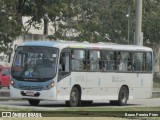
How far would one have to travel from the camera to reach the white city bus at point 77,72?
83.7 ft

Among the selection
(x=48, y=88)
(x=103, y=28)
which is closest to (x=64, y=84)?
(x=48, y=88)

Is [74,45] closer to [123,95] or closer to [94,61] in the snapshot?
[94,61]

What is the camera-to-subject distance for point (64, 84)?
25.8 metres

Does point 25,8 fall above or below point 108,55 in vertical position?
above

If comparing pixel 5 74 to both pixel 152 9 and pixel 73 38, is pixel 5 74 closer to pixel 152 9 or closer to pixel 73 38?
pixel 73 38

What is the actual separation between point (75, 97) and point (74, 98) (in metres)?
0.08

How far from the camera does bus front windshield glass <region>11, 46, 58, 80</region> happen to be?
25469mm

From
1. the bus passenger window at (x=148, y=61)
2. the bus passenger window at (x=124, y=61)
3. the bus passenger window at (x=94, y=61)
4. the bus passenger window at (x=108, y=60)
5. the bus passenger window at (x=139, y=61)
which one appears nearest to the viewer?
the bus passenger window at (x=94, y=61)

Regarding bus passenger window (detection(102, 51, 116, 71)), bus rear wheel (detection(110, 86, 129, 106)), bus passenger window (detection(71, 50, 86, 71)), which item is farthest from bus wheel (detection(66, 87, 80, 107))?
bus rear wheel (detection(110, 86, 129, 106))

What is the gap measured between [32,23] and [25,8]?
2.05 m

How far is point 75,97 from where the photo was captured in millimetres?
26562

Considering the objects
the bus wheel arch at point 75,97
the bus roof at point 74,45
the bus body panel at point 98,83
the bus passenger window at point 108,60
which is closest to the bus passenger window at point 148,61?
the bus body panel at point 98,83

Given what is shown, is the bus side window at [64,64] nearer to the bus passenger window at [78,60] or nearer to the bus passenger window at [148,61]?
the bus passenger window at [78,60]

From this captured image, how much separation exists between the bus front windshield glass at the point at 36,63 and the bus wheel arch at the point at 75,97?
4.98ft
